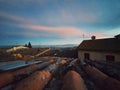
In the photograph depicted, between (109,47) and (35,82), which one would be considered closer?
(35,82)

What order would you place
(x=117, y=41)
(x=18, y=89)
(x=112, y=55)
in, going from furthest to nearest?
(x=117, y=41)
(x=112, y=55)
(x=18, y=89)

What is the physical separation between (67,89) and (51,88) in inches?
23.8

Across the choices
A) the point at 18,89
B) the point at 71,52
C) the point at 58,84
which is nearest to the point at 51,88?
the point at 58,84

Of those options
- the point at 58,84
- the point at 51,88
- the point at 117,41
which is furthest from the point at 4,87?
the point at 117,41

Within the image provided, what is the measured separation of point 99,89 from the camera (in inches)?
112

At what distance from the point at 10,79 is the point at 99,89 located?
2.27 meters

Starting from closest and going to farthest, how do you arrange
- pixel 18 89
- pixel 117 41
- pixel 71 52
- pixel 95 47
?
1. pixel 18 89
2. pixel 117 41
3. pixel 95 47
4. pixel 71 52

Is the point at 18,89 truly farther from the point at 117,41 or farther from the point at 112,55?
the point at 117,41

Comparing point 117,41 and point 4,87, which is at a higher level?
point 117,41

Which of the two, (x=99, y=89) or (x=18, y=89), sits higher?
(x=18, y=89)

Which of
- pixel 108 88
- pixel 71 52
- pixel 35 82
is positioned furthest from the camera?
pixel 71 52

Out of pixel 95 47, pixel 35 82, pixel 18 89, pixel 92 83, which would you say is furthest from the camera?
pixel 95 47

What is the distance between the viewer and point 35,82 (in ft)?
9.25

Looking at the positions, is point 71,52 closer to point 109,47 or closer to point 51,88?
point 109,47
